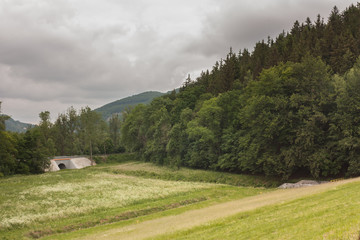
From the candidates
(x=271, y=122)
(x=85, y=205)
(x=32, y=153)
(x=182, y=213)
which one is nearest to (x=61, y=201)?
(x=85, y=205)

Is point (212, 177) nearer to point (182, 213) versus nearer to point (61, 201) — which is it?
point (182, 213)

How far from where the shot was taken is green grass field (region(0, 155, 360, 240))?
1581cm

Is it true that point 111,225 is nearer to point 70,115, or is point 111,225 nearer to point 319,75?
point 319,75

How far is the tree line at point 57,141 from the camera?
86394 millimetres

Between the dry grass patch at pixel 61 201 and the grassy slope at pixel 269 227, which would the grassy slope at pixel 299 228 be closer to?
the grassy slope at pixel 269 227

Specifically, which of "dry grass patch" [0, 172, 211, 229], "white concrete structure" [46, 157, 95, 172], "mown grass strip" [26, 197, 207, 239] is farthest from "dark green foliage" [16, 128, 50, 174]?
"mown grass strip" [26, 197, 207, 239]

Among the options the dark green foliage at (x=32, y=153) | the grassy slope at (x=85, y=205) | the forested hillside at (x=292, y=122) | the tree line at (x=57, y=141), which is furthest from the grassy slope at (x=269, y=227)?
the dark green foliage at (x=32, y=153)

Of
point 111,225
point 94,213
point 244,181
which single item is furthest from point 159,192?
point 244,181

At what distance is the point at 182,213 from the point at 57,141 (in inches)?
4740

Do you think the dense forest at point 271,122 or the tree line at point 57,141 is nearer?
the dense forest at point 271,122

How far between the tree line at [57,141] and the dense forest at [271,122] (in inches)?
17.6

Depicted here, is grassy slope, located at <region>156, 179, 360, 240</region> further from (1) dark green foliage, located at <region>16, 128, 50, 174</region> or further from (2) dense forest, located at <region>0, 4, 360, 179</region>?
(1) dark green foliage, located at <region>16, 128, 50, 174</region>

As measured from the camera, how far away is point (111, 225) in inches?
1154

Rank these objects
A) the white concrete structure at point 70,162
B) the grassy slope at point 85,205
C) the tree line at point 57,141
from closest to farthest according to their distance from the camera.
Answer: the grassy slope at point 85,205 → the tree line at point 57,141 → the white concrete structure at point 70,162
